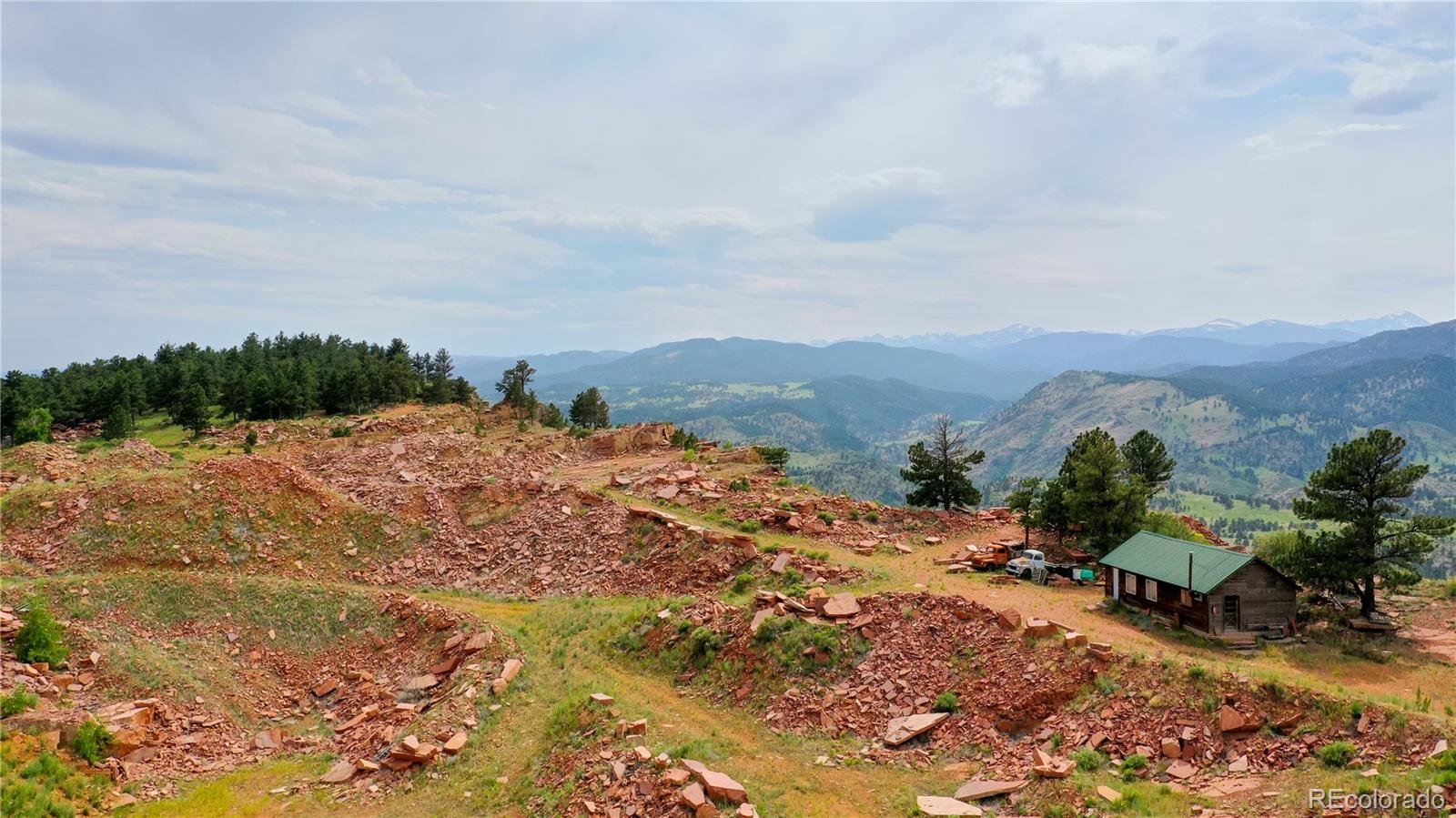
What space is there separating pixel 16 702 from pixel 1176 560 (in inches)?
1578

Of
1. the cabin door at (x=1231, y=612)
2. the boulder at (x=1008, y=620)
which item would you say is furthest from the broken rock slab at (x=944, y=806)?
the cabin door at (x=1231, y=612)

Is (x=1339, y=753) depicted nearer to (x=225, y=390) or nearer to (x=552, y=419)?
(x=552, y=419)

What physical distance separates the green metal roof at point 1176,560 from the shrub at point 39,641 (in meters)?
40.2

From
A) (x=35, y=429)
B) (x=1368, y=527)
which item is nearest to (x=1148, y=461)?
(x=1368, y=527)

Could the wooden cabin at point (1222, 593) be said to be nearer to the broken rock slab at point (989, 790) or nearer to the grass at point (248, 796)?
the broken rock slab at point (989, 790)

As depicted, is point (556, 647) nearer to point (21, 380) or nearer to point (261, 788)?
point (261, 788)

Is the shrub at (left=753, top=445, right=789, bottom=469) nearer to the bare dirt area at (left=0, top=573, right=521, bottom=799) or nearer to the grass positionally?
the bare dirt area at (left=0, top=573, right=521, bottom=799)

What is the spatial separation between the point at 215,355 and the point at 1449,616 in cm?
12635

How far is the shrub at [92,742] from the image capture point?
18858 millimetres

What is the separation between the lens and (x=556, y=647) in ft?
92.3

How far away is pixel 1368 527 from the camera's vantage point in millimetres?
30656

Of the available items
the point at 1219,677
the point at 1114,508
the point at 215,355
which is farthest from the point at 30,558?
the point at 215,355

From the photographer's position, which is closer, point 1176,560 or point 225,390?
point 1176,560

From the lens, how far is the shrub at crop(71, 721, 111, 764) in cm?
1886
